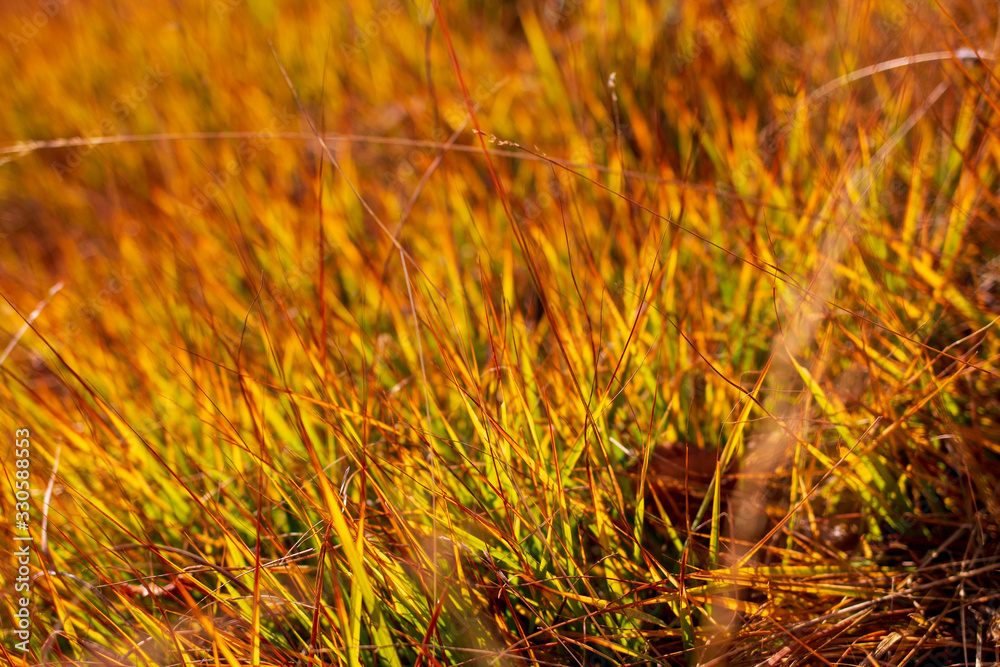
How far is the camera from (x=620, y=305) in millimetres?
1127

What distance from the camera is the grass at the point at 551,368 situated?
74cm

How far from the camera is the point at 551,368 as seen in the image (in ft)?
3.00

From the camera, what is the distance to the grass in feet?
2.42

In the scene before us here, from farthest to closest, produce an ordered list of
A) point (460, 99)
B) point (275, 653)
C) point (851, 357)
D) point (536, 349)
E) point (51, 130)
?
point (51, 130), point (460, 99), point (536, 349), point (851, 357), point (275, 653)

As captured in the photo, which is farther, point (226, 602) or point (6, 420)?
point (6, 420)

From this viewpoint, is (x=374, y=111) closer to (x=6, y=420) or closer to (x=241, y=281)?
(x=241, y=281)

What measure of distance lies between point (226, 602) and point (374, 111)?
1693mm

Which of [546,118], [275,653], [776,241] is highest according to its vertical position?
[546,118]

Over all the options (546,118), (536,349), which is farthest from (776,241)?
(546,118)

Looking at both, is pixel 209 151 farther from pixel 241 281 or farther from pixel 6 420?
pixel 6 420

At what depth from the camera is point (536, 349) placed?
1.07m

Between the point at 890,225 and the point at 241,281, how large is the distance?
1563mm

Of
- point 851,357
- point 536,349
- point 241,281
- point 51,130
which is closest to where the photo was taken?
point 851,357

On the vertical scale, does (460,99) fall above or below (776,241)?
above
